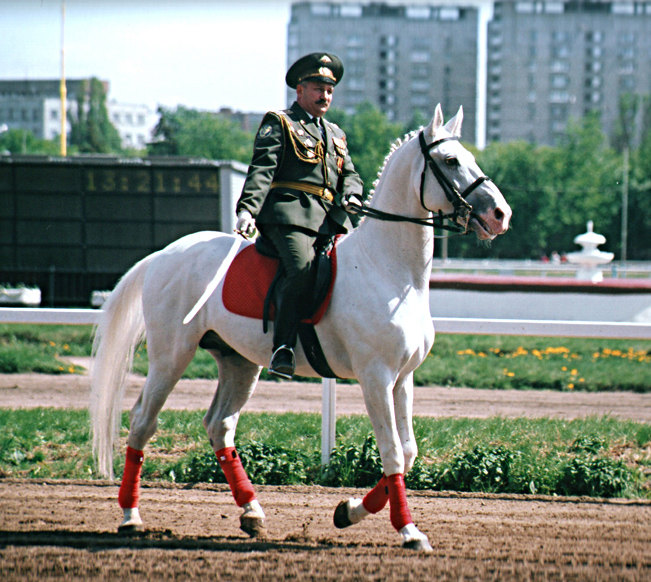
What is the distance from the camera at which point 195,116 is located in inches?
1984

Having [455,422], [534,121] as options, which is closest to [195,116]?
[455,422]

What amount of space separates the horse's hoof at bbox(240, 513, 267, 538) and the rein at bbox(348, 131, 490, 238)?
185 centimetres

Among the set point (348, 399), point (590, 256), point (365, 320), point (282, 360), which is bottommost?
point (348, 399)

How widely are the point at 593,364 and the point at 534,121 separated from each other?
99.7 m

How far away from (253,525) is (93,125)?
72.8m

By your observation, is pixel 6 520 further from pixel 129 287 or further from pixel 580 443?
pixel 580 443

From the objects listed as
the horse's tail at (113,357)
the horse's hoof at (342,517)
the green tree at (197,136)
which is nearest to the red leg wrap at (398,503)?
the horse's hoof at (342,517)

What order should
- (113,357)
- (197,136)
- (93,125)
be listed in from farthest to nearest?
(93,125), (197,136), (113,357)

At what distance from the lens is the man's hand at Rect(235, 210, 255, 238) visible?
16.1ft

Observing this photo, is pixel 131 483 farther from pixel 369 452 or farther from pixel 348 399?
pixel 348 399

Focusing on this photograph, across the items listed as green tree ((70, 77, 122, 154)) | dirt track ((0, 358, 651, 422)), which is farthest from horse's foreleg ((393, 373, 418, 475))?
green tree ((70, 77, 122, 154))

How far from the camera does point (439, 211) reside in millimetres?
4941

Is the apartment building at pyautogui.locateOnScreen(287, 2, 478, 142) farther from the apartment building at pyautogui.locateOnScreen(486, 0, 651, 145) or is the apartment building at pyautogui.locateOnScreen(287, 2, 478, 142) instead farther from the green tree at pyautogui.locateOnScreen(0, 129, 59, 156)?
the green tree at pyautogui.locateOnScreen(0, 129, 59, 156)

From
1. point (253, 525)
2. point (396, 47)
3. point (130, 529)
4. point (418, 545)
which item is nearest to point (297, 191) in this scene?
point (253, 525)
